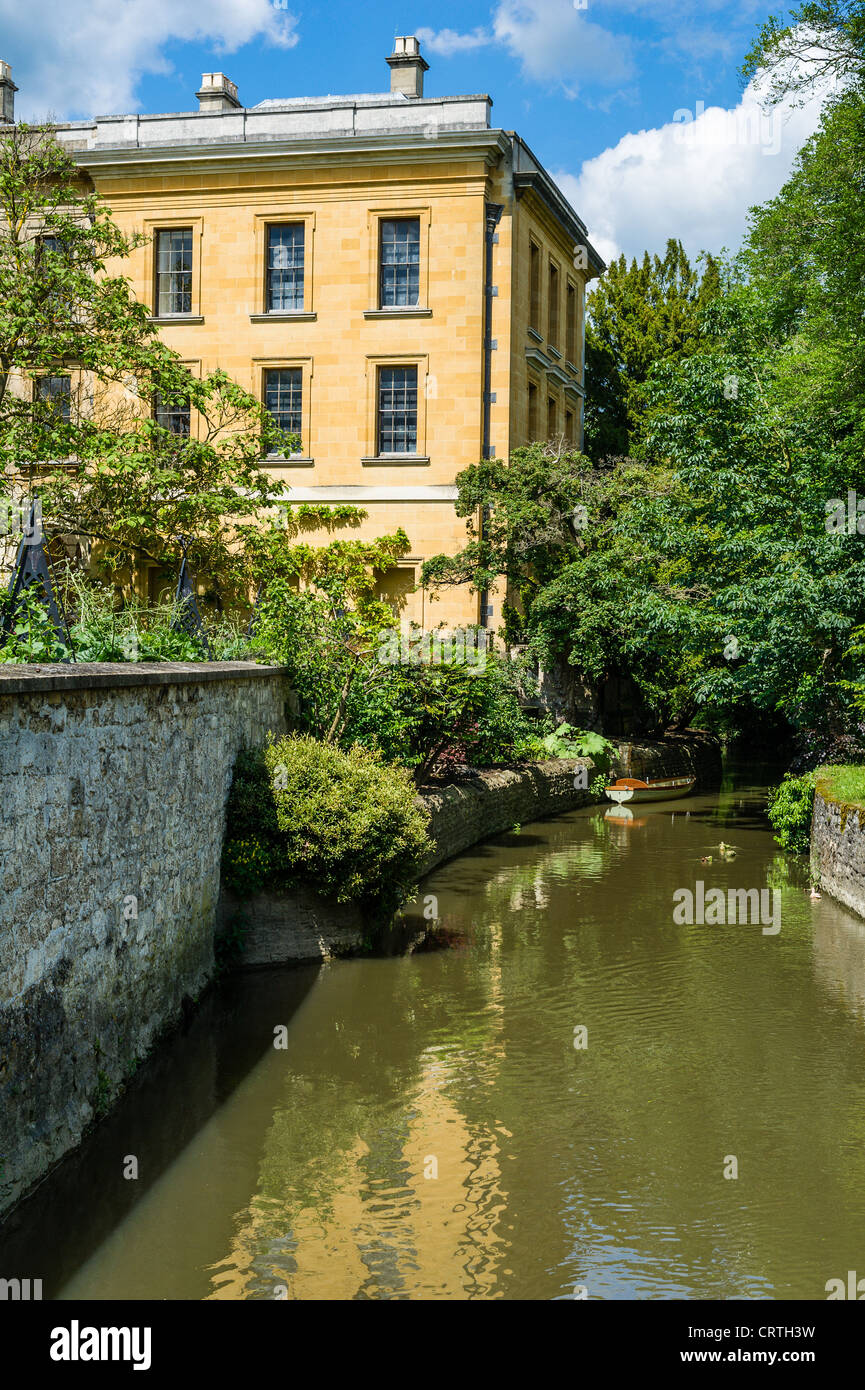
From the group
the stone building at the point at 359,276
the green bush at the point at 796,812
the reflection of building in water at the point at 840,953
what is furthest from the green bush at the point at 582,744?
the reflection of building in water at the point at 840,953

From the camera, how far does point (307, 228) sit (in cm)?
2892

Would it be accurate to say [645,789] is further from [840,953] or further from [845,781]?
[840,953]

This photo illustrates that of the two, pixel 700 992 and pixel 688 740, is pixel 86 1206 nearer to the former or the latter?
pixel 700 992

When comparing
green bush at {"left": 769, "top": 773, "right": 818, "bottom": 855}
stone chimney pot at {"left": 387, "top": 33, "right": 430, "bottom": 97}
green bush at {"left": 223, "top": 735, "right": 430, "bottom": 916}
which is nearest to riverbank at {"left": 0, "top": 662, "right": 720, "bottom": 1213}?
green bush at {"left": 223, "top": 735, "right": 430, "bottom": 916}

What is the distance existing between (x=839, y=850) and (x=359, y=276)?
18.4 meters

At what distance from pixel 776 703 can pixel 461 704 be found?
6119 millimetres

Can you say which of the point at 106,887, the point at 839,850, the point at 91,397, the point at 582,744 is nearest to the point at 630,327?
the point at 582,744

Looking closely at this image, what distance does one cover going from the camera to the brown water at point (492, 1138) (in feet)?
21.8

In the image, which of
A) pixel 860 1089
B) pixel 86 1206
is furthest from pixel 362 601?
pixel 86 1206

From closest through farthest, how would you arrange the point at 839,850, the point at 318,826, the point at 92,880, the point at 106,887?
the point at 92,880 < the point at 106,887 < the point at 318,826 < the point at 839,850

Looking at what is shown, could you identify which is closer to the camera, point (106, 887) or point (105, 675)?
point (105, 675)

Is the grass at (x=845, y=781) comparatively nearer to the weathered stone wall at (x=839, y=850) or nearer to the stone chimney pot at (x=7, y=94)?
the weathered stone wall at (x=839, y=850)

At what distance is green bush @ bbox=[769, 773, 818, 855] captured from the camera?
20.2 metres

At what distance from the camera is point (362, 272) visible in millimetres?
28688
